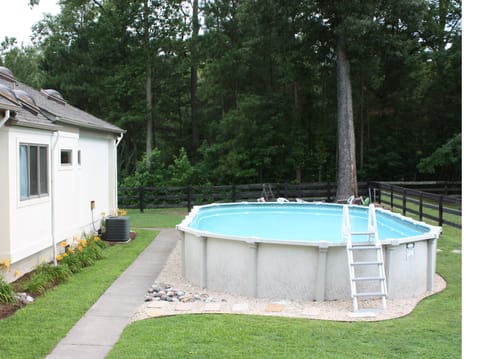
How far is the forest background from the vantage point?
2494cm

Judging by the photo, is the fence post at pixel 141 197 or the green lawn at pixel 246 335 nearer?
the green lawn at pixel 246 335

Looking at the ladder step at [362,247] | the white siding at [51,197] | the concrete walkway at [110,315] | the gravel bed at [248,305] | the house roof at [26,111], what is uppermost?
the house roof at [26,111]

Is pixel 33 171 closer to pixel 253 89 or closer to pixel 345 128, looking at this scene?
pixel 345 128

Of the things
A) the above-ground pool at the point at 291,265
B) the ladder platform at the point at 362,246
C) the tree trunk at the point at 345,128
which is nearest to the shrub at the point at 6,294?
the above-ground pool at the point at 291,265

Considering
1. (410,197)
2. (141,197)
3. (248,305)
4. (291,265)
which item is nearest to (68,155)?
(248,305)

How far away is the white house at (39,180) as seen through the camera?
26.0 feet

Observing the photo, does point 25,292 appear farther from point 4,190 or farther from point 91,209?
point 91,209

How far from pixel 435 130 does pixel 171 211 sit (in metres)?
15.6

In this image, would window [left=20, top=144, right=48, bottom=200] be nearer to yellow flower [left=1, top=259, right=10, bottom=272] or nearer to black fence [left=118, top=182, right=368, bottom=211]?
yellow flower [left=1, top=259, right=10, bottom=272]

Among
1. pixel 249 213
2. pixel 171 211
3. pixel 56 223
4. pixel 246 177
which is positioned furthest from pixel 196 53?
pixel 56 223

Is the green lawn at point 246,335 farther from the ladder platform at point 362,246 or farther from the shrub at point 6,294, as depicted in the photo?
the ladder platform at point 362,246

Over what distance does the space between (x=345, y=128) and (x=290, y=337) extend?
51.8ft

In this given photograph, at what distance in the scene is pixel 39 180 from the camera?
9164mm

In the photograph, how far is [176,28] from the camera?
28.6 meters
